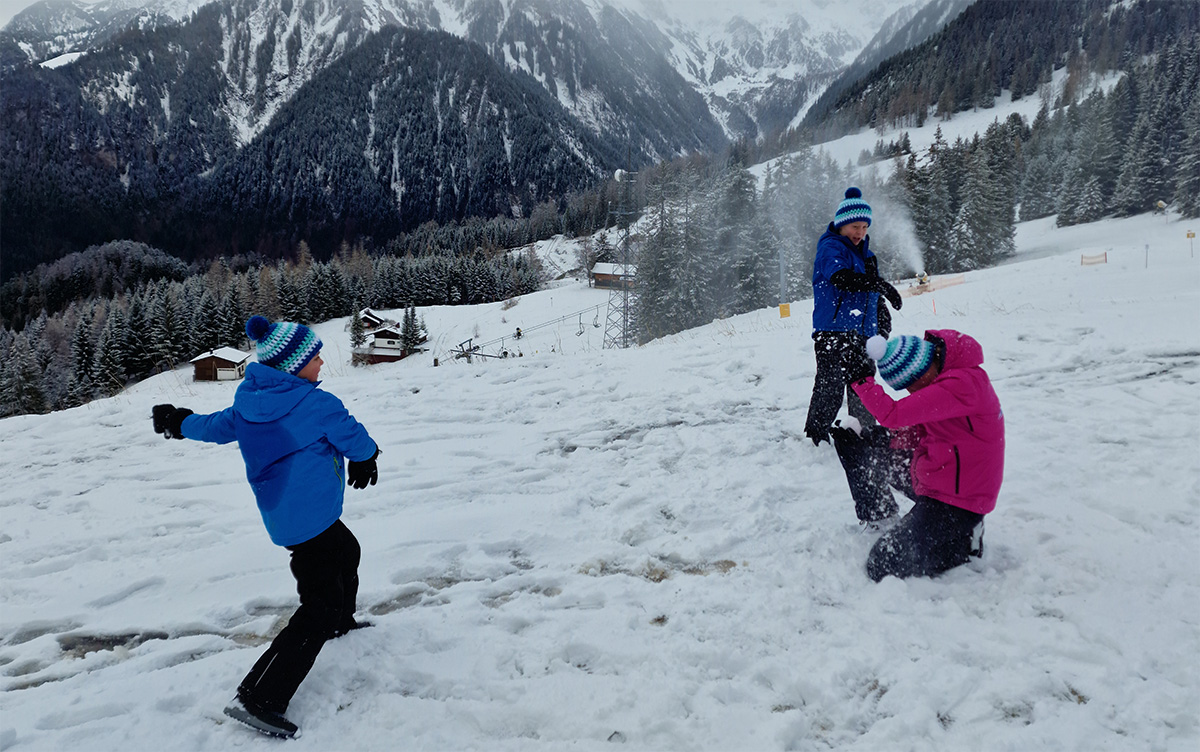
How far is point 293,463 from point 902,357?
3.48 meters

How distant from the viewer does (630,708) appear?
2.54 metres

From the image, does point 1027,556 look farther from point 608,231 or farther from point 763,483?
point 608,231

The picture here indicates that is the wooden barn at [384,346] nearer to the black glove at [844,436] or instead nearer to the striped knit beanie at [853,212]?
the striped knit beanie at [853,212]

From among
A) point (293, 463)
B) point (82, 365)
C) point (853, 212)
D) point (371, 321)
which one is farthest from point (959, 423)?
point (82, 365)

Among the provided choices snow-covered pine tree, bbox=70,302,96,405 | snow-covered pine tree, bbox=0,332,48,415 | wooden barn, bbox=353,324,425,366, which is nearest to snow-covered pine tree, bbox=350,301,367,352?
wooden barn, bbox=353,324,425,366

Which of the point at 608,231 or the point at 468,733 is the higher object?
the point at 608,231

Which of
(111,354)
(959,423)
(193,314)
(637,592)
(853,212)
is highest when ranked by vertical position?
(193,314)

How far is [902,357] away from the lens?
3199 millimetres

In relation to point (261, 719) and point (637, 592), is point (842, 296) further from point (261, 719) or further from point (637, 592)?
point (261, 719)

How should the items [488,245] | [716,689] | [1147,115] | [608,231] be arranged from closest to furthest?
[716,689]
[1147,115]
[608,231]
[488,245]

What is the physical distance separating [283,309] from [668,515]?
69.7m

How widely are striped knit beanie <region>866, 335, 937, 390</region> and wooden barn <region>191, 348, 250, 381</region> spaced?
5200cm

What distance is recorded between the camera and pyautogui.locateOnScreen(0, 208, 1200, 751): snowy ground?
2.45m

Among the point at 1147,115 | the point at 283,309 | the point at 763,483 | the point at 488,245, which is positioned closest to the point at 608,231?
the point at 488,245
